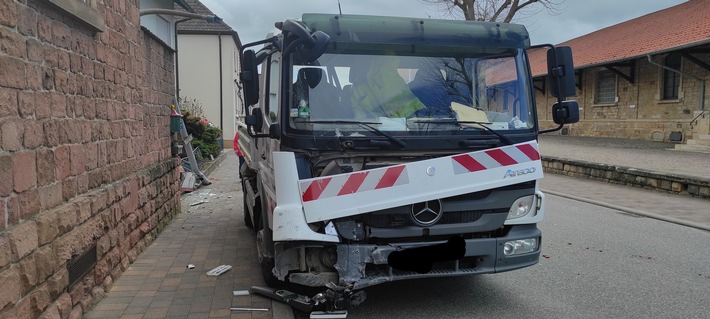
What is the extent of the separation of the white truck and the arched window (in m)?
22.1

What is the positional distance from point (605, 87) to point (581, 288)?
26.2m

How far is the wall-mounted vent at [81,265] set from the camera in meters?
3.89

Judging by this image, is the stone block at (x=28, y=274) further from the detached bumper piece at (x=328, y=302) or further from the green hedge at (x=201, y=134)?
the green hedge at (x=201, y=134)

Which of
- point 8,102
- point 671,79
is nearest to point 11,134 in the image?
point 8,102

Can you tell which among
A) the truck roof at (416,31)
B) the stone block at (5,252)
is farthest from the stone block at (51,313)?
the truck roof at (416,31)

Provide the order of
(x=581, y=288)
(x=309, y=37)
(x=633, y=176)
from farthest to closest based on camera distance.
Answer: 1. (x=633, y=176)
2. (x=581, y=288)
3. (x=309, y=37)

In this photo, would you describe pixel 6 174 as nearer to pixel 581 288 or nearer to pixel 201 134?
pixel 581 288

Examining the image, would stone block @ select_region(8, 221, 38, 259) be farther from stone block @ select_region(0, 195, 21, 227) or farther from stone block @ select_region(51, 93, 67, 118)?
stone block @ select_region(51, 93, 67, 118)

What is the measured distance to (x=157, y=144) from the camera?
7.30 metres

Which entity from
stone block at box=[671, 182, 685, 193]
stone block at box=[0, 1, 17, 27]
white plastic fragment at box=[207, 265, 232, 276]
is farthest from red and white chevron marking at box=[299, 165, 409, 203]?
stone block at box=[671, 182, 685, 193]

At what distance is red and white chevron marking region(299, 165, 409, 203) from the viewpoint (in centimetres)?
402

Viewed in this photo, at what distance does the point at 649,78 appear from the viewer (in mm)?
24641

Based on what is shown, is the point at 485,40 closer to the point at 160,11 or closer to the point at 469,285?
the point at 469,285

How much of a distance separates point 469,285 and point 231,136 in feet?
83.6
